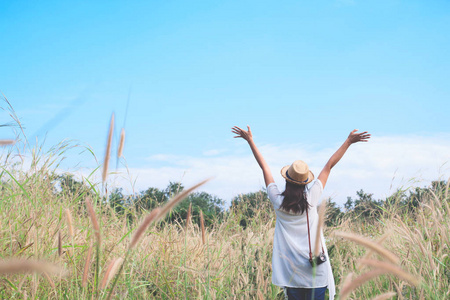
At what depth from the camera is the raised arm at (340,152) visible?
4086mm

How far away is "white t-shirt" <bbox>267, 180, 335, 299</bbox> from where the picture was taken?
Result: 3.60m

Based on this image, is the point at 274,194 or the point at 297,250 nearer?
the point at 297,250

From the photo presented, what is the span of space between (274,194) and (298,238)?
1.69ft

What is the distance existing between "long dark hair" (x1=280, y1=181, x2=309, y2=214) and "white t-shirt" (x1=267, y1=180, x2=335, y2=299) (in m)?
0.08

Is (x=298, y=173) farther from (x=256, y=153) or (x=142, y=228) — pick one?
(x=142, y=228)

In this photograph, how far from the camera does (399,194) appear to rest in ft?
17.9

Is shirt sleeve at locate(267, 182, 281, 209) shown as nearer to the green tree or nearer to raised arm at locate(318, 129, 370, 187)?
raised arm at locate(318, 129, 370, 187)

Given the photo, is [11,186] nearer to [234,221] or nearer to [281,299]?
[234,221]

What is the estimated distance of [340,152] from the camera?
427 cm

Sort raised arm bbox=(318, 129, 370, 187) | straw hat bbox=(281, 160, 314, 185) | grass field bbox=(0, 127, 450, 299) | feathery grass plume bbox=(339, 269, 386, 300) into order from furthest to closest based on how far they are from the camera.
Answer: raised arm bbox=(318, 129, 370, 187) → straw hat bbox=(281, 160, 314, 185) → grass field bbox=(0, 127, 450, 299) → feathery grass plume bbox=(339, 269, 386, 300)

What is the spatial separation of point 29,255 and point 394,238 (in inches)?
162

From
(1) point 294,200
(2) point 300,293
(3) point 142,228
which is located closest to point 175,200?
(3) point 142,228

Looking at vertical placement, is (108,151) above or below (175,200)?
above

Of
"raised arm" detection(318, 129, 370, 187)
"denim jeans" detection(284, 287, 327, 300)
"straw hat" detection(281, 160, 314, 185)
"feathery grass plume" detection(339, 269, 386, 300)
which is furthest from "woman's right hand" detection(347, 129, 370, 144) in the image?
"feathery grass plume" detection(339, 269, 386, 300)
